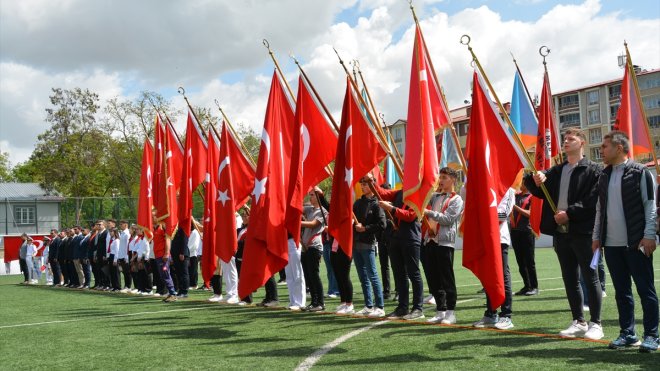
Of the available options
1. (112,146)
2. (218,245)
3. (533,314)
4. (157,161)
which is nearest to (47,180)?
(112,146)

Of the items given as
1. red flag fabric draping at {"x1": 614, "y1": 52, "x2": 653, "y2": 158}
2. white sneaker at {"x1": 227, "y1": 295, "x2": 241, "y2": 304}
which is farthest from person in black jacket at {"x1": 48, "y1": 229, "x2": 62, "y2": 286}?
red flag fabric draping at {"x1": 614, "y1": 52, "x2": 653, "y2": 158}

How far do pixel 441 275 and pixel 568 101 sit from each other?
89331 millimetres

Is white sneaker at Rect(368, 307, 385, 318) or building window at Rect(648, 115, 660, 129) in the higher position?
building window at Rect(648, 115, 660, 129)

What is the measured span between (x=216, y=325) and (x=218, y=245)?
2232 millimetres

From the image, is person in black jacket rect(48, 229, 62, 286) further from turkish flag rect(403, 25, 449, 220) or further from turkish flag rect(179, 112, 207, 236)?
turkish flag rect(403, 25, 449, 220)

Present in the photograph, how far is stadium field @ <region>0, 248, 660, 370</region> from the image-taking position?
7188 mm

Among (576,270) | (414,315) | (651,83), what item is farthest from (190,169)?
(651,83)

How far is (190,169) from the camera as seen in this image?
50.7 ft

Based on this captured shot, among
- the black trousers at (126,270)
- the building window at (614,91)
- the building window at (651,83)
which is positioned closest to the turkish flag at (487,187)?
the black trousers at (126,270)

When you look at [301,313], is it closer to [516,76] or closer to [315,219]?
[315,219]

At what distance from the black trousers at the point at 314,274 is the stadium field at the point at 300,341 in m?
0.52

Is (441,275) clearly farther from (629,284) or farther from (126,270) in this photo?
(126,270)

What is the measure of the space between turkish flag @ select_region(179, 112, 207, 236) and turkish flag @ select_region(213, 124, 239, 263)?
1806mm

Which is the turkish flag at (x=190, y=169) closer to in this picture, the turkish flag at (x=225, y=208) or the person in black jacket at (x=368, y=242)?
the turkish flag at (x=225, y=208)
